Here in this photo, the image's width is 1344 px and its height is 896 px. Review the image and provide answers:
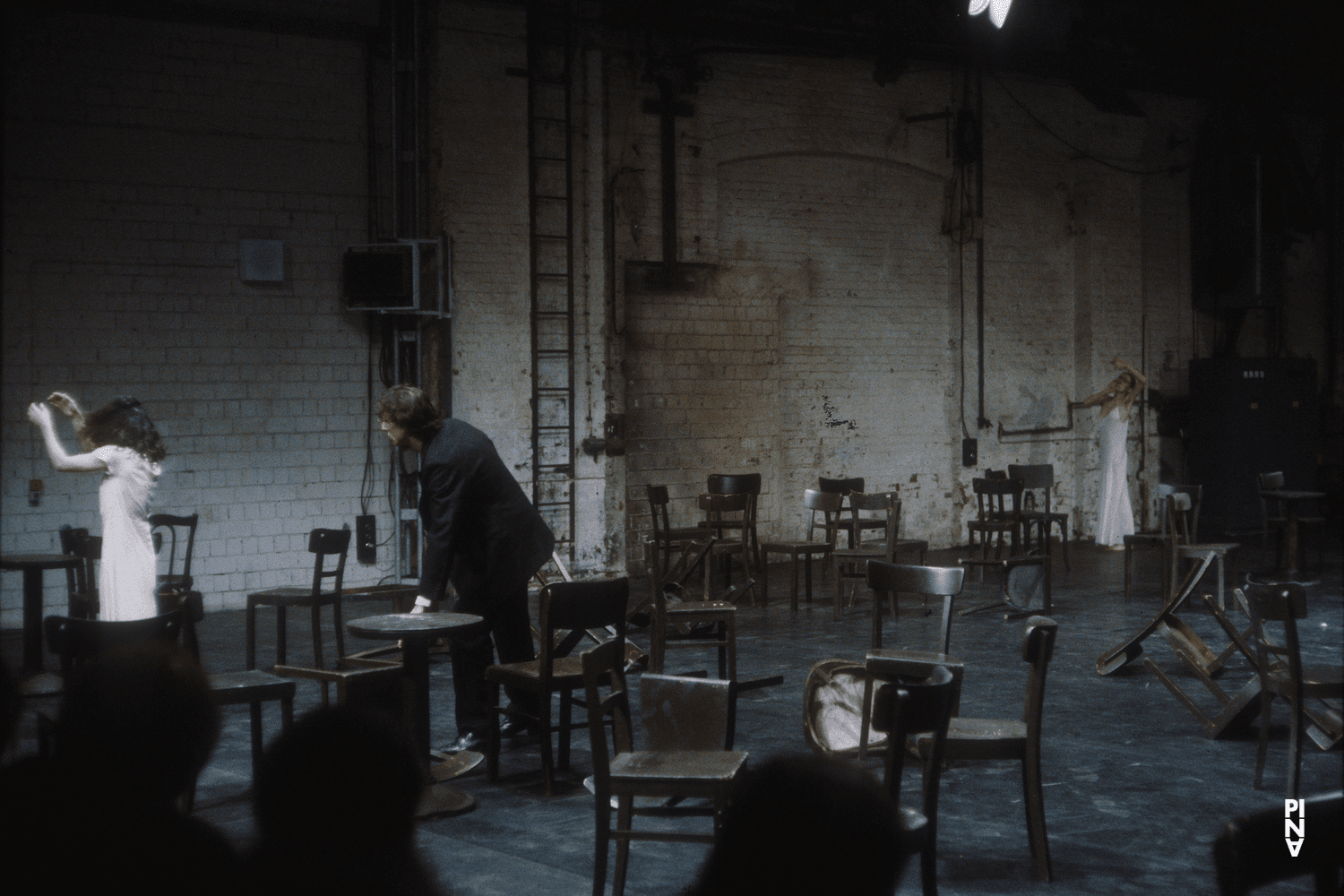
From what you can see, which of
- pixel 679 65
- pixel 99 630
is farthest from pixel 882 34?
pixel 99 630

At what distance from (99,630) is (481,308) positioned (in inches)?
228

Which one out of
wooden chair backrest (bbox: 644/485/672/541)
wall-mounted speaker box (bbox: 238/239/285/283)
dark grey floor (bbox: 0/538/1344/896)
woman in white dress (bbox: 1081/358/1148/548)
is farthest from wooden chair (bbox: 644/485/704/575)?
woman in white dress (bbox: 1081/358/1148/548)

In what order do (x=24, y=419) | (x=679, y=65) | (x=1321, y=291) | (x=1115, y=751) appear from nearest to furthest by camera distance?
(x=1115, y=751), (x=24, y=419), (x=679, y=65), (x=1321, y=291)

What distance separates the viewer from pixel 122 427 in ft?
15.8

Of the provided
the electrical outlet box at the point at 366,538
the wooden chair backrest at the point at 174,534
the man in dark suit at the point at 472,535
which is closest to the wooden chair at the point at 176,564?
the wooden chair backrest at the point at 174,534

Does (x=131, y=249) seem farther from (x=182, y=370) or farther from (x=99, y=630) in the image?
(x=99, y=630)

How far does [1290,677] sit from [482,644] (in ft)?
9.61

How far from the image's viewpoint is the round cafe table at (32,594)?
629 cm

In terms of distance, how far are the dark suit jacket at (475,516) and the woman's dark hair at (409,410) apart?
7 cm

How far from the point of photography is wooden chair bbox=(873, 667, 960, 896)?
2.75m

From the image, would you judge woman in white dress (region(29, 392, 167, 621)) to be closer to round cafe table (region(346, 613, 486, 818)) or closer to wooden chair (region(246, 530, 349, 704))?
round cafe table (region(346, 613, 486, 818))

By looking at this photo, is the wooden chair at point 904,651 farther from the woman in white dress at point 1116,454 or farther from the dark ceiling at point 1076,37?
the woman in white dress at point 1116,454

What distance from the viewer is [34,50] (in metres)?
7.88

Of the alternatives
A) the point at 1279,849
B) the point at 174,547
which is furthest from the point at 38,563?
the point at 1279,849
